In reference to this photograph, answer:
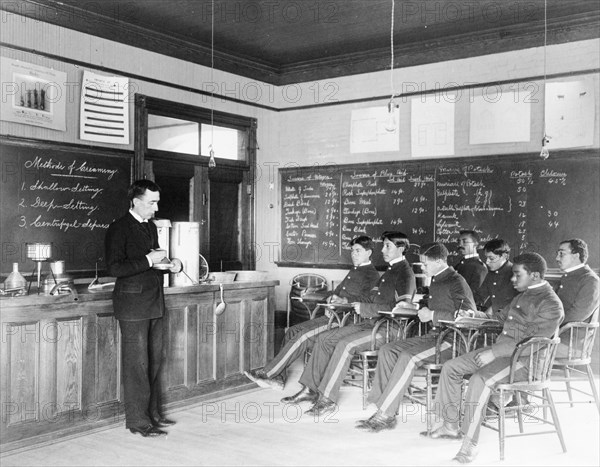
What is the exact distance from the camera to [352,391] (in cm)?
566

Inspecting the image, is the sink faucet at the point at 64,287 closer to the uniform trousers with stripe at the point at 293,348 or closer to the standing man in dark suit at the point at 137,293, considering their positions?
the standing man in dark suit at the point at 137,293

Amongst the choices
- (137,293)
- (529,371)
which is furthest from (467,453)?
(137,293)

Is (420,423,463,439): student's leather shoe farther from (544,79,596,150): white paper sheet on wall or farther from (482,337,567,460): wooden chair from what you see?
(544,79,596,150): white paper sheet on wall

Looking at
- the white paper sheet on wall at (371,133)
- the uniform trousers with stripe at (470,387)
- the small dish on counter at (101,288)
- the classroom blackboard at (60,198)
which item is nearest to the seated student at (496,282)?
the uniform trousers with stripe at (470,387)

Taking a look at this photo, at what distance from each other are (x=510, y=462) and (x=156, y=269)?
8.34 ft

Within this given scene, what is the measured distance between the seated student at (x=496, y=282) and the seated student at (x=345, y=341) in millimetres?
763

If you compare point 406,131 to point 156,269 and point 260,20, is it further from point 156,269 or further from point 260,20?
point 156,269

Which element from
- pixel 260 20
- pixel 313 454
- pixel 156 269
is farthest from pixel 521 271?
pixel 260 20

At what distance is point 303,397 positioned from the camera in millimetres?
5227

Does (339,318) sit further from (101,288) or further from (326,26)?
(326,26)

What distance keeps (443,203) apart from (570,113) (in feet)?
4.94

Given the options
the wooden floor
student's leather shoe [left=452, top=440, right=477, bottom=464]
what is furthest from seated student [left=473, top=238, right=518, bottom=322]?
student's leather shoe [left=452, top=440, right=477, bottom=464]

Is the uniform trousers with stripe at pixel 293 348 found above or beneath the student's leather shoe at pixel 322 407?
above

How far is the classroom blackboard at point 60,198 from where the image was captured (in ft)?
17.7
